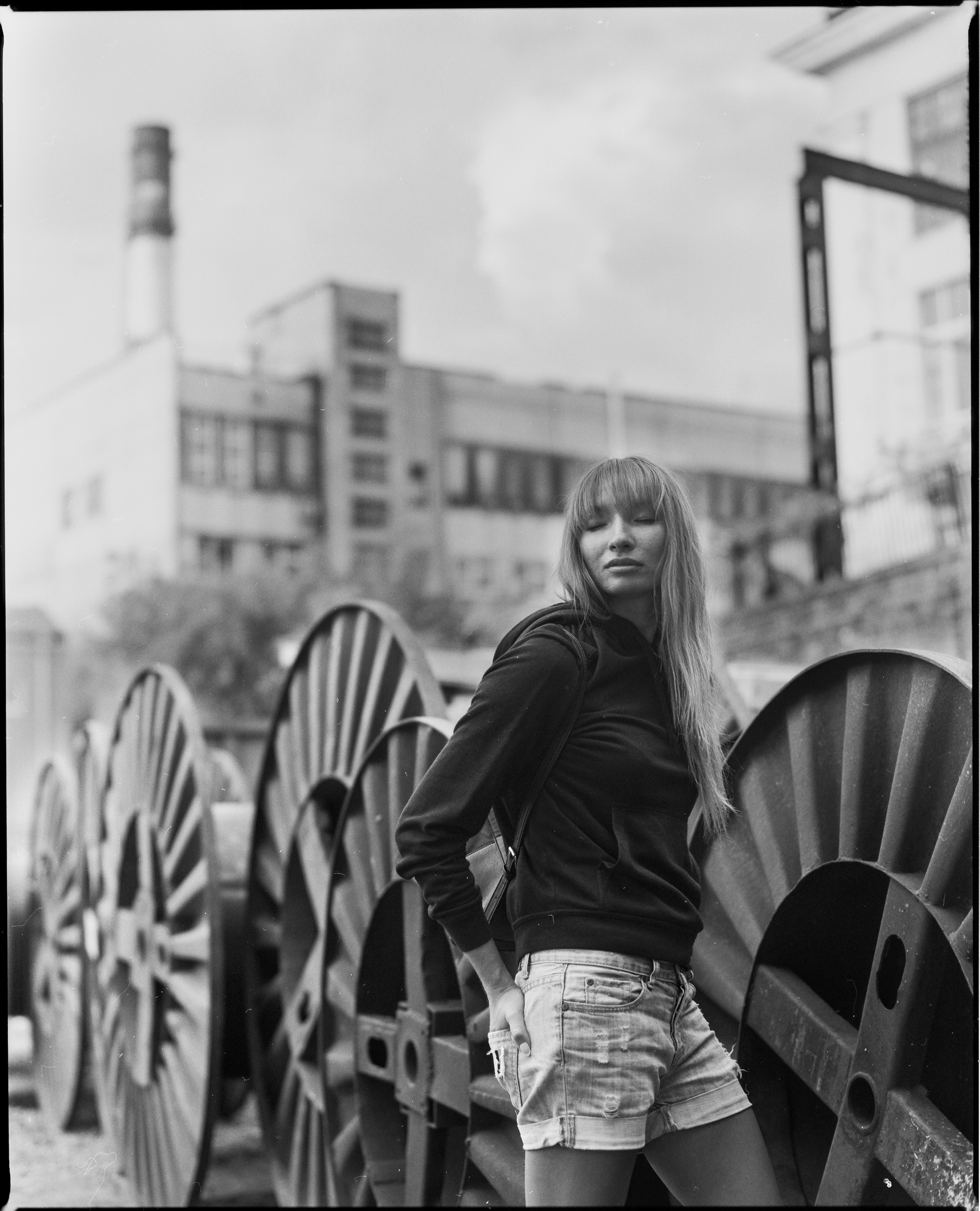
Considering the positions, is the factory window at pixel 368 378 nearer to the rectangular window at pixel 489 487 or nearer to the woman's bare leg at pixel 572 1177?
the rectangular window at pixel 489 487

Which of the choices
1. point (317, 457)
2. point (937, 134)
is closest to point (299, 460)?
point (317, 457)

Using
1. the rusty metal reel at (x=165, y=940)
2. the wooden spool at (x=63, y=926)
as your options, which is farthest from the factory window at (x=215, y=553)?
the rusty metal reel at (x=165, y=940)

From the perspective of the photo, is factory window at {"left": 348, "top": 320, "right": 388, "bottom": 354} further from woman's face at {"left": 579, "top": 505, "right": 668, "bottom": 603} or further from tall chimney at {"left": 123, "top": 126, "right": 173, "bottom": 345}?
woman's face at {"left": 579, "top": 505, "right": 668, "bottom": 603}

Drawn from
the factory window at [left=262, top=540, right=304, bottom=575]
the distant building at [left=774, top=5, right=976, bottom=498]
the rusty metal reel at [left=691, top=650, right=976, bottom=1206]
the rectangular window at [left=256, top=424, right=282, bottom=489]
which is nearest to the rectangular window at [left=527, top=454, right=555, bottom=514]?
the factory window at [left=262, top=540, right=304, bottom=575]

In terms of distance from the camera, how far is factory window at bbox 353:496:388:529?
35.6m

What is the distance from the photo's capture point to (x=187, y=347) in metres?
30.5

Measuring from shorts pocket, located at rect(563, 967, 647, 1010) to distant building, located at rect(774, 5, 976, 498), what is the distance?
13620 mm

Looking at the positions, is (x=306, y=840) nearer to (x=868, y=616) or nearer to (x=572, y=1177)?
(x=572, y=1177)

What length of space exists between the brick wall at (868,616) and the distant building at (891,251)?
182 cm

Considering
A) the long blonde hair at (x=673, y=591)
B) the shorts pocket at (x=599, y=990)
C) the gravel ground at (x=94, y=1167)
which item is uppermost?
the long blonde hair at (x=673, y=591)

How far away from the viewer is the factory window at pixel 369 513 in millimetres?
35594

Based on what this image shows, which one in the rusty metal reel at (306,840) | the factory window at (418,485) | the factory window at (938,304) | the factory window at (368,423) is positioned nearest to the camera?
the rusty metal reel at (306,840)

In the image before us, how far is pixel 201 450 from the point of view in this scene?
3319 centimetres

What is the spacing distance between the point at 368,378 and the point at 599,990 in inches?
1310
